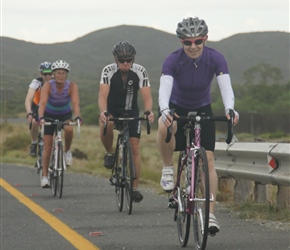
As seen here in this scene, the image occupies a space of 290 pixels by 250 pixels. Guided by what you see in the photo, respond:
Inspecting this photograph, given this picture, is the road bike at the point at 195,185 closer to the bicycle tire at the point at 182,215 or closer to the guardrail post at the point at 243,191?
the bicycle tire at the point at 182,215

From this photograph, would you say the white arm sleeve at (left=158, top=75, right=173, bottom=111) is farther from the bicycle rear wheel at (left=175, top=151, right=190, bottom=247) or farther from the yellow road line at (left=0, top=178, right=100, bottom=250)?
the yellow road line at (left=0, top=178, right=100, bottom=250)

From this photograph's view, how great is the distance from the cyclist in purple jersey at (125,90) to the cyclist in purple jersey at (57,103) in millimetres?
1681

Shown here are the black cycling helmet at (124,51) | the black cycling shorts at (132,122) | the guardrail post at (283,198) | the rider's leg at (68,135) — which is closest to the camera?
the guardrail post at (283,198)

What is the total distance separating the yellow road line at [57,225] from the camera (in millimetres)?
8445

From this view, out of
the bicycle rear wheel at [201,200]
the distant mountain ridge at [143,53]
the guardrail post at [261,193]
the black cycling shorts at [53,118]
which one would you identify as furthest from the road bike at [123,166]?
the distant mountain ridge at [143,53]

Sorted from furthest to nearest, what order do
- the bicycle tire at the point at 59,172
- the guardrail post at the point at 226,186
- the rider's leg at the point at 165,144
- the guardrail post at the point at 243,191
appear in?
the bicycle tire at the point at 59,172 < the guardrail post at the point at 226,186 < the guardrail post at the point at 243,191 < the rider's leg at the point at 165,144

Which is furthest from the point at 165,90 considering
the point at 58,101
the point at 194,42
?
the point at 58,101

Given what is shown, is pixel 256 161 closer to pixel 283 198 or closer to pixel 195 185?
pixel 283 198

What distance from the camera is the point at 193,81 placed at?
827 centimetres

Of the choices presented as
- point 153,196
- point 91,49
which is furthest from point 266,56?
point 153,196

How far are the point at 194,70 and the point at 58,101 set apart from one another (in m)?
6.03

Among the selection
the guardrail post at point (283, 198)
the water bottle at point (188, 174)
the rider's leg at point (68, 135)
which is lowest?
the guardrail post at point (283, 198)

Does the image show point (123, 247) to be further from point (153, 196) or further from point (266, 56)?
point (266, 56)

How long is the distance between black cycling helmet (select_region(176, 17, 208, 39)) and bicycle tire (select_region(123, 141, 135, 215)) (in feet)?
11.5
